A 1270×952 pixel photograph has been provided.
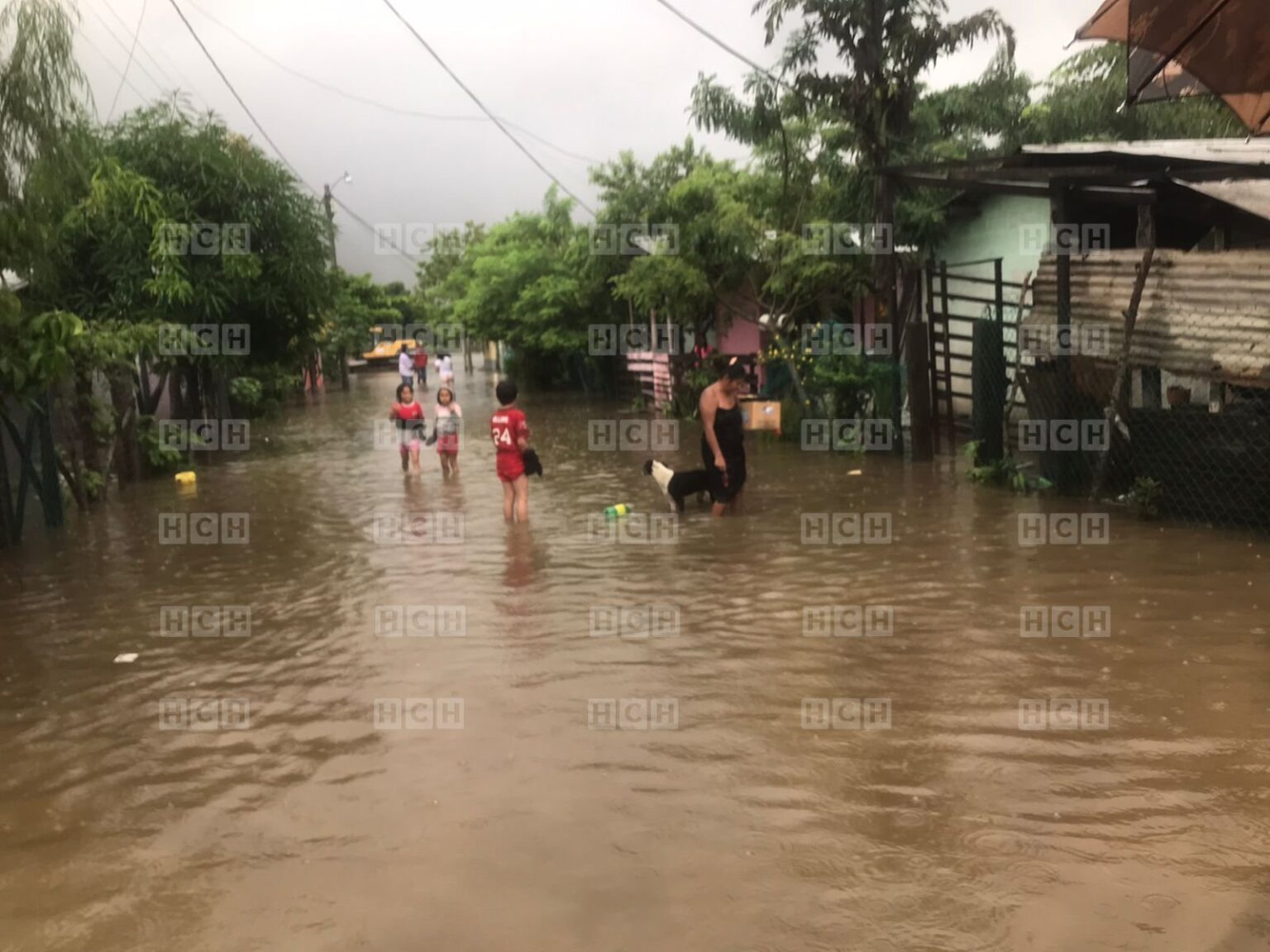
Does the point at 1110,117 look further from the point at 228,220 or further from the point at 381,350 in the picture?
the point at 381,350

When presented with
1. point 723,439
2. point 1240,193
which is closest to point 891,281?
point 1240,193

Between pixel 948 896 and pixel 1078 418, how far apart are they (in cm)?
800

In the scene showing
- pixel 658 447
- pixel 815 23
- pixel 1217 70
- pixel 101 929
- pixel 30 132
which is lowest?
pixel 101 929

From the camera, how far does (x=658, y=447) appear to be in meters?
19.1

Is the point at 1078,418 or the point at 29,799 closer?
the point at 29,799

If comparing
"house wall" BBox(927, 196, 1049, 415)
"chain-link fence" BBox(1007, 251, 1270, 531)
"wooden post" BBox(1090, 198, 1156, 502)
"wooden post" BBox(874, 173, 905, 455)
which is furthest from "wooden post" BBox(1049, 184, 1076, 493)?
"house wall" BBox(927, 196, 1049, 415)

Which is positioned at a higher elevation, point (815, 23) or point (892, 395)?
point (815, 23)

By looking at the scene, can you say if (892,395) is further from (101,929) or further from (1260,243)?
(101,929)

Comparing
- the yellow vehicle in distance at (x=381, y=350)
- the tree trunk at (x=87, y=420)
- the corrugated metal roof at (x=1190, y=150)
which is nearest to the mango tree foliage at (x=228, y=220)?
the tree trunk at (x=87, y=420)

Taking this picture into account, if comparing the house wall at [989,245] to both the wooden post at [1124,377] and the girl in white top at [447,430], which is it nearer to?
the wooden post at [1124,377]

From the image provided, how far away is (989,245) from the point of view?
Answer: 712 inches

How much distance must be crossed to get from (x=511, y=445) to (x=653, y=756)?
6.41m

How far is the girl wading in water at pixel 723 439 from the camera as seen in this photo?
1137 cm

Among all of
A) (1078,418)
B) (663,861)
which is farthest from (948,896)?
(1078,418)
